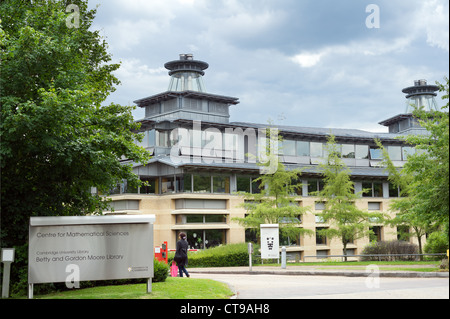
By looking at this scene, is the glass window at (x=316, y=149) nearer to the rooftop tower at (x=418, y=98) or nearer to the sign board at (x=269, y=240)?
the rooftop tower at (x=418, y=98)

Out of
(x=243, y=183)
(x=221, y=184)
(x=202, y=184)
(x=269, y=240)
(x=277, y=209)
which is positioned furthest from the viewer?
(x=243, y=183)

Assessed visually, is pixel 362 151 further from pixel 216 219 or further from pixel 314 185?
pixel 216 219

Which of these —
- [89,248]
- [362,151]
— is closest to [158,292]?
[89,248]

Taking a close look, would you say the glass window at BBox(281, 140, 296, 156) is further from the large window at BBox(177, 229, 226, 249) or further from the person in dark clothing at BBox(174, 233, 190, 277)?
the person in dark clothing at BBox(174, 233, 190, 277)

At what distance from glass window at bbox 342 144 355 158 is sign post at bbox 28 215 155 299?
1988 inches

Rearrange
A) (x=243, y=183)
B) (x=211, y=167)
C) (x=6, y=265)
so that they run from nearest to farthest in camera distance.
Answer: (x=6, y=265) < (x=211, y=167) < (x=243, y=183)

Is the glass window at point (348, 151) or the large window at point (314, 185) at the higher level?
the glass window at point (348, 151)

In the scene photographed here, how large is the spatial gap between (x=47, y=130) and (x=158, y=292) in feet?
17.4

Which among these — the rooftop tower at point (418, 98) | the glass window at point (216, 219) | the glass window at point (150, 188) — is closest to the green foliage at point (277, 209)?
the glass window at point (216, 219)

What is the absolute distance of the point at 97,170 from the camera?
642 inches

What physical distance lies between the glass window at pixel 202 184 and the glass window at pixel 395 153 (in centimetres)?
2520

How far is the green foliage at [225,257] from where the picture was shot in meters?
34.4

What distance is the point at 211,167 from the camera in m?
50.2

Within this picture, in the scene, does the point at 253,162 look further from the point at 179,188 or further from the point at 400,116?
the point at 400,116
